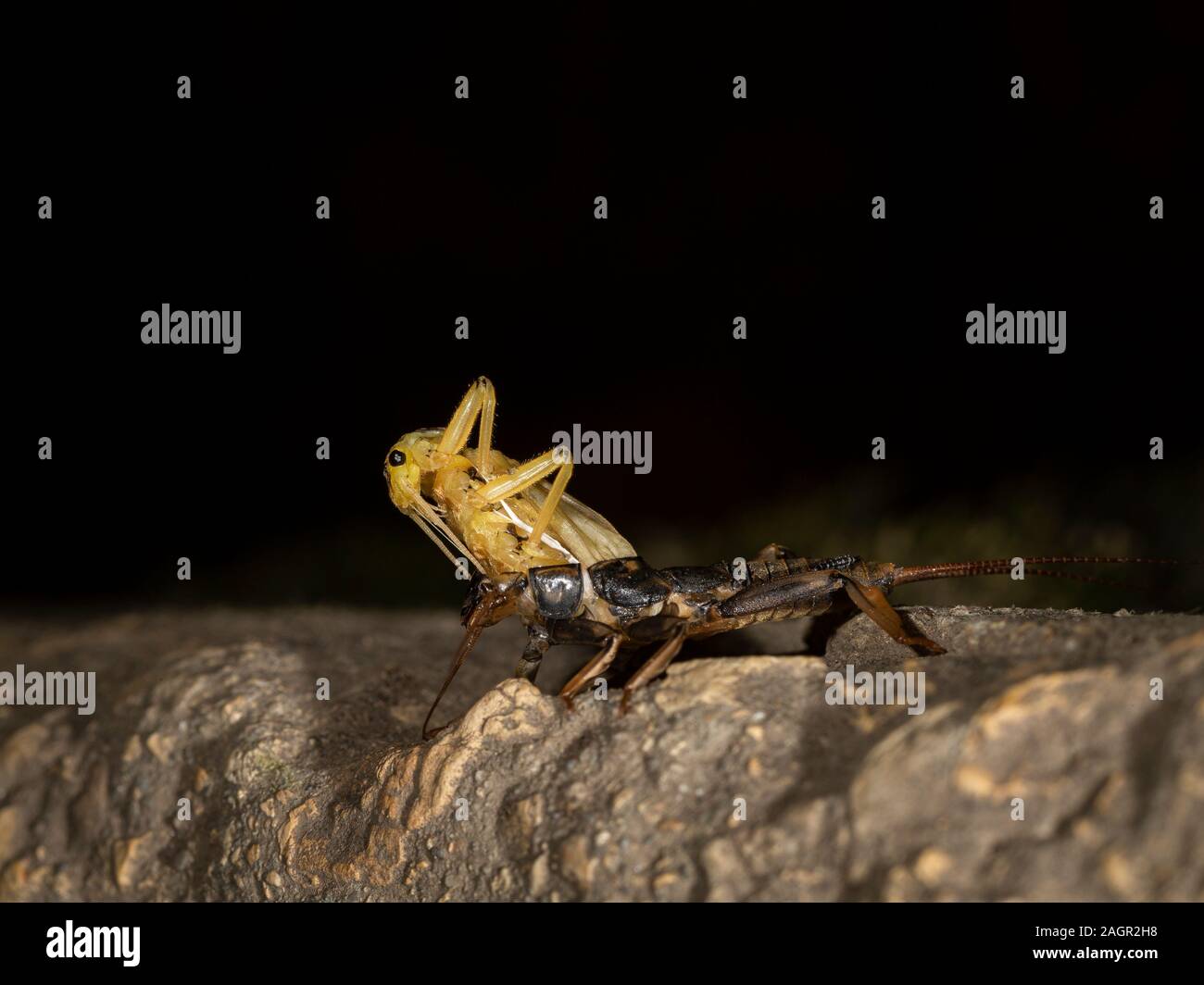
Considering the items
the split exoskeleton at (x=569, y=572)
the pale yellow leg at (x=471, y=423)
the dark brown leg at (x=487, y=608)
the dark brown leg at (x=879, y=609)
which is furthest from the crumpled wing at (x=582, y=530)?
the dark brown leg at (x=879, y=609)

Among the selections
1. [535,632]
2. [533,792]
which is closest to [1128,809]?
[533,792]

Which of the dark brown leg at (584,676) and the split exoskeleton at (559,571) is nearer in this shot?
the dark brown leg at (584,676)

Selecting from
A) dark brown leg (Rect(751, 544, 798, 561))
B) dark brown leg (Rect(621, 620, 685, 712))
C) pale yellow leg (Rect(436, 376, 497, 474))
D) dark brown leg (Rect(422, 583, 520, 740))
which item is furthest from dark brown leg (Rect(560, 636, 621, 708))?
dark brown leg (Rect(751, 544, 798, 561))

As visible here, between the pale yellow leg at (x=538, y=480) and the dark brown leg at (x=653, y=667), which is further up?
the pale yellow leg at (x=538, y=480)

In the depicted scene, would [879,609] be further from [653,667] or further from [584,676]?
[584,676]

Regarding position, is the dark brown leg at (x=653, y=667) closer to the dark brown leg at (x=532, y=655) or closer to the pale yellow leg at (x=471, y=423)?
the dark brown leg at (x=532, y=655)

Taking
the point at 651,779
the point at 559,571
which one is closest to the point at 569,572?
the point at 559,571

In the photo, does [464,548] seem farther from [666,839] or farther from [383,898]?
[666,839]
